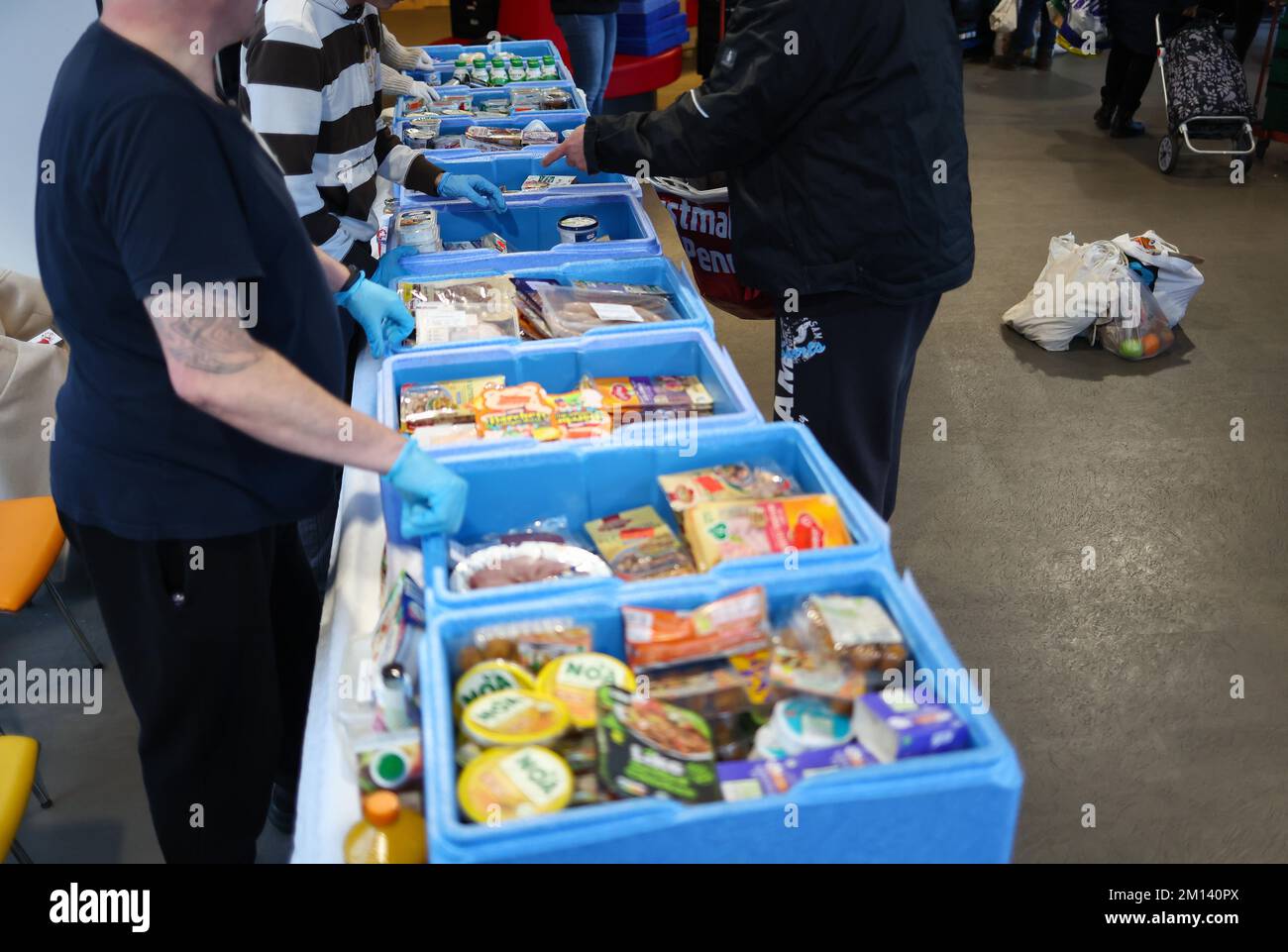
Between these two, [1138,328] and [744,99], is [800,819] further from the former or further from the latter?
[1138,328]

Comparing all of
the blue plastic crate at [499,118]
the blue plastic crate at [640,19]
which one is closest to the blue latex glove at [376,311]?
the blue plastic crate at [499,118]

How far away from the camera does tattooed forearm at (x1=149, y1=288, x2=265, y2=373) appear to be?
1367 millimetres

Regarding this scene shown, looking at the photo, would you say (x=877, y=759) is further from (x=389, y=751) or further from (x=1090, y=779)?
(x=1090, y=779)

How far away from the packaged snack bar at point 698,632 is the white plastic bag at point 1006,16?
8.28m

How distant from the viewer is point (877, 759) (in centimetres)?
131

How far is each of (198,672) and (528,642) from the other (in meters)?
0.68

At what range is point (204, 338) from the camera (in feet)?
4.57

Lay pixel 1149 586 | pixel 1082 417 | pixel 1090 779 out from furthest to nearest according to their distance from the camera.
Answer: pixel 1082 417
pixel 1149 586
pixel 1090 779

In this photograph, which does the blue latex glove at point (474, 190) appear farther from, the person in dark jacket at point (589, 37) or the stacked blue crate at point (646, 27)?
the stacked blue crate at point (646, 27)

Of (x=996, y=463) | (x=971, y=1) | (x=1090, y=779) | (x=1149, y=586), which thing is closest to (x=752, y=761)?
(x=1090, y=779)

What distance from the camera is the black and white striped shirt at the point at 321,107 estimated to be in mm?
2182

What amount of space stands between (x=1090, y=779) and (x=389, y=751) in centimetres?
193

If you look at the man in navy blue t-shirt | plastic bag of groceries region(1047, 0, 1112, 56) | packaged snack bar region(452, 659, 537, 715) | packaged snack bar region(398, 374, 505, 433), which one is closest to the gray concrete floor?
the man in navy blue t-shirt

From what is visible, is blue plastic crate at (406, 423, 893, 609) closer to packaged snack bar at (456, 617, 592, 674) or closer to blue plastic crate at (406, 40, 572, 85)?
packaged snack bar at (456, 617, 592, 674)
